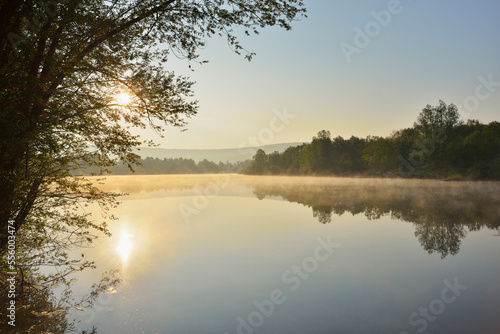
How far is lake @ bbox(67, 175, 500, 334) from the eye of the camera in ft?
26.5

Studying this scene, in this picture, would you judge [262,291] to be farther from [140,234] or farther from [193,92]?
[140,234]

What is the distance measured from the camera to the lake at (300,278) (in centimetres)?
807

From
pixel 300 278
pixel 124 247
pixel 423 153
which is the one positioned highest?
pixel 423 153

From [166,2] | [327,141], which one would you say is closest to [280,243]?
[166,2]

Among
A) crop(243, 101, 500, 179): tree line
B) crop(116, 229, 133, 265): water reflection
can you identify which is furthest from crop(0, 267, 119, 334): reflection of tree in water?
crop(243, 101, 500, 179): tree line

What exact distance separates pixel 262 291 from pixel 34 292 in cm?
809

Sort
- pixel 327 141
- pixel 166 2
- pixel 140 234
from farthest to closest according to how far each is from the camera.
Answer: pixel 327 141
pixel 140 234
pixel 166 2

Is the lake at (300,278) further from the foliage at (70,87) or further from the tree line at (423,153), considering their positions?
the tree line at (423,153)

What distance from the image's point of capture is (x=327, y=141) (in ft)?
415

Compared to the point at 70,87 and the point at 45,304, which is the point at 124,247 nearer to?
the point at 45,304

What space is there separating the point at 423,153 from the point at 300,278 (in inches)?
3683

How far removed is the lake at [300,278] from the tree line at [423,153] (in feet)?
225

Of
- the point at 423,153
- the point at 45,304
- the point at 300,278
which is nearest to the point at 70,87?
the point at 45,304

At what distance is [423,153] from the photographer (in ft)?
288
